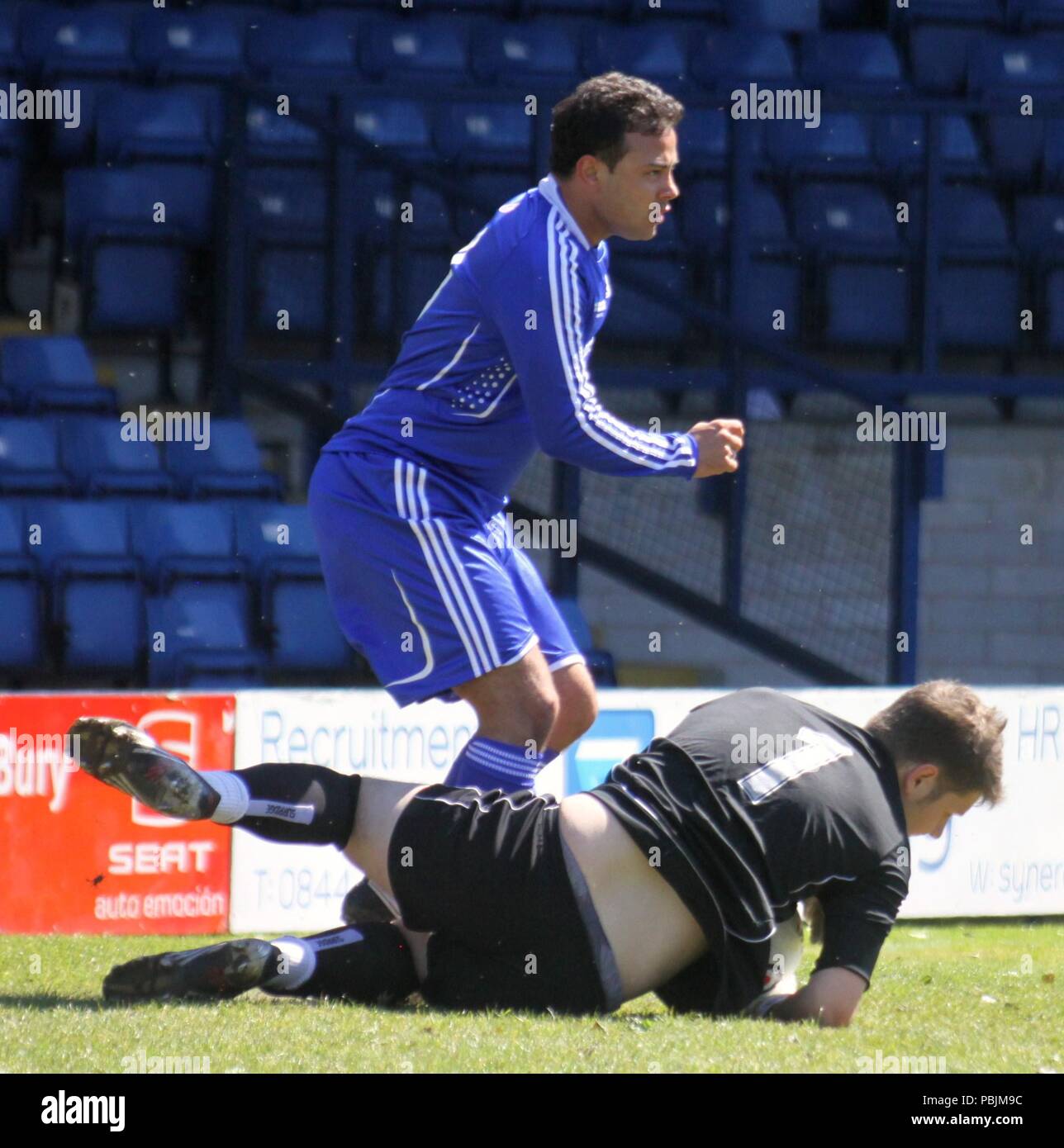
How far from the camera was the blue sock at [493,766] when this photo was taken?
427 cm

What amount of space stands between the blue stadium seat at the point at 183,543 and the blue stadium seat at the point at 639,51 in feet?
12.9

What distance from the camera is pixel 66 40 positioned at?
10.7 metres

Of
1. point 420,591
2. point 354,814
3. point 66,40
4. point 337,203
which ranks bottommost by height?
point 354,814

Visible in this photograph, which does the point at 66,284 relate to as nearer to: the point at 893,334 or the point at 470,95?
the point at 470,95

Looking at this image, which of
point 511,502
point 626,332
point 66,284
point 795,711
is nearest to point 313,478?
point 795,711

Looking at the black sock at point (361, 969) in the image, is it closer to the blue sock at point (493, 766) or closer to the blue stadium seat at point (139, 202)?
the blue sock at point (493, 766)

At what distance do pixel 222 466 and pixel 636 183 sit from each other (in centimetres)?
528

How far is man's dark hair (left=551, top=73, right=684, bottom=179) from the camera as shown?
432 cm

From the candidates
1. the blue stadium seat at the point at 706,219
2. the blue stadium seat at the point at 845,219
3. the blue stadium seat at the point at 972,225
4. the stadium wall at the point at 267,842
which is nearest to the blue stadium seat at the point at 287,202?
the blue stadium seat at the point at 706,219

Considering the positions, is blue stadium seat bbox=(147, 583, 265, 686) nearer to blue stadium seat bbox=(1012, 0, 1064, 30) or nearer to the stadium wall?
the stadium wall

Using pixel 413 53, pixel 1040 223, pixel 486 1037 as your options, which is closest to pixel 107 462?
pixel 413 53

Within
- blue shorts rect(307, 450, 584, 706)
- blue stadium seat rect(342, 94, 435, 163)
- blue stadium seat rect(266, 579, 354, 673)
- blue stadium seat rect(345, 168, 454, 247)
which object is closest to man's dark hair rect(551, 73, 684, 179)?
blue shorts rect(307, 450, 584, 706)

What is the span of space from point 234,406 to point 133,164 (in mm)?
1549

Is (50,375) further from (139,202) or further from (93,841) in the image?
(93,841)
